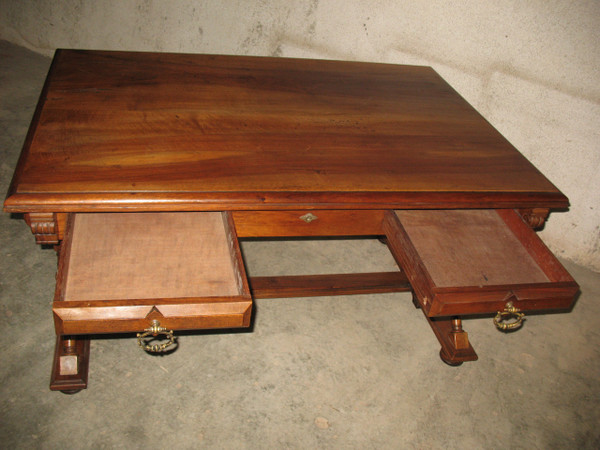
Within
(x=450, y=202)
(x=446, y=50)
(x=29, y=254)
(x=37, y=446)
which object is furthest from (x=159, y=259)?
(x=446, y=50)

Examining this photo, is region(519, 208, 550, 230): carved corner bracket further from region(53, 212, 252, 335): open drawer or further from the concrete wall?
region(53, 212, 252, 335): open drawer

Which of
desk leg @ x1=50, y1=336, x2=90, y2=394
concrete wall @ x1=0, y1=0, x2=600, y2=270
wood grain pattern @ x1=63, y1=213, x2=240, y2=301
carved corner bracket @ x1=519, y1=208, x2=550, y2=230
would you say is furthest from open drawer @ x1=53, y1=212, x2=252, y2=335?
concrete wall @ x1=0, y1=0, x2=600, y2=270

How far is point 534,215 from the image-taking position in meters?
1.53

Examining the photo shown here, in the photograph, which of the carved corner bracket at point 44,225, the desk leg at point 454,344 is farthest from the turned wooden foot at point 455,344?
the carved corner bracket at point 44,225

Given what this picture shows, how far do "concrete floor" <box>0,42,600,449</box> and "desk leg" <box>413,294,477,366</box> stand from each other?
0.17 ft

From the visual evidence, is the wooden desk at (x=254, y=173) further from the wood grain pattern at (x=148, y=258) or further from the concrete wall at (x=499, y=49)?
the concrete wall at (x=499, y=49)

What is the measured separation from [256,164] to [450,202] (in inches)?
21.5

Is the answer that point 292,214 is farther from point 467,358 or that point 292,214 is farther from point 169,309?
point 467,358

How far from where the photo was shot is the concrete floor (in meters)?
1.46

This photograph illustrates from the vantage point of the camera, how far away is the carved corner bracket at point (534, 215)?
152 centimetres

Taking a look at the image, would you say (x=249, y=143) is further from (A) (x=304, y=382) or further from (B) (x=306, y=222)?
(A) (x=304, y=382)

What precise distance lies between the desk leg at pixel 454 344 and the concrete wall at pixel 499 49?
0.86 m

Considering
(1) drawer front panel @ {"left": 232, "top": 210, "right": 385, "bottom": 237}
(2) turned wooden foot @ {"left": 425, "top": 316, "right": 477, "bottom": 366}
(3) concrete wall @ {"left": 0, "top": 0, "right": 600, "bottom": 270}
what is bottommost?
(2) turned wooden foot @ {"left": 425, "top": 316, "right": 477, "bottom": 366}

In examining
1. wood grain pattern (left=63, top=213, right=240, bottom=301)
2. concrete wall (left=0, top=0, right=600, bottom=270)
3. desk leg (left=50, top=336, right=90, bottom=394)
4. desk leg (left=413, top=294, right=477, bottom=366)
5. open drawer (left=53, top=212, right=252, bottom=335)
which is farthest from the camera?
concrete wall (left=0, top=0, right=600, bottom=270)
